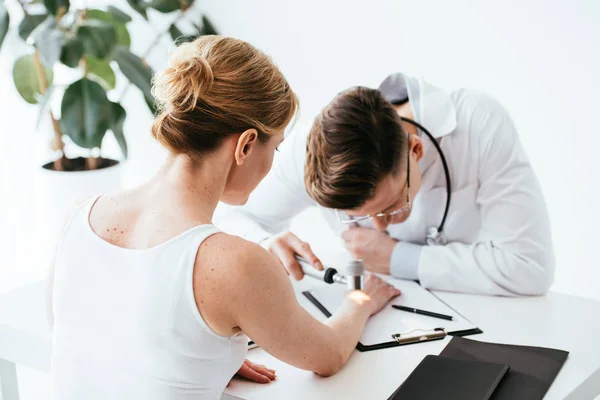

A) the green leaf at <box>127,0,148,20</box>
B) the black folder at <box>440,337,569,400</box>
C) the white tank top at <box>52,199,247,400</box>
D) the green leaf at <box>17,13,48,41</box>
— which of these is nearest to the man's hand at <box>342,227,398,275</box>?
the black folder at <box>440,337,569,400</box>

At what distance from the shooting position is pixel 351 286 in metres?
1.73

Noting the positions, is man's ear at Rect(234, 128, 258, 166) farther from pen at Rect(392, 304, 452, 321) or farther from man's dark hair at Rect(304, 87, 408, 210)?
pen at Rect(392, 304, 452, 321)

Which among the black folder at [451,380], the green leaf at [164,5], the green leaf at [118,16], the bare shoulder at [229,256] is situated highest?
the bare shoulder at [229,256]

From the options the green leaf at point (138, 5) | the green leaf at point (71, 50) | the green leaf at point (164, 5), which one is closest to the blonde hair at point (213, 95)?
the green leaf at point (71, 50)

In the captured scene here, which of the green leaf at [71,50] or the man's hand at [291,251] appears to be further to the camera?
the green leaf at [71,50]

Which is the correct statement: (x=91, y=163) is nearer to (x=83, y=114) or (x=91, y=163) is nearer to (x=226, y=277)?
(x=83, y=114)

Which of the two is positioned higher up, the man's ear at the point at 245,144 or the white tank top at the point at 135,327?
the man's ear at the point at 245,144

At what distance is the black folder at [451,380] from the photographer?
1.31 metres

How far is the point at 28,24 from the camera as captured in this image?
2861 millimetres

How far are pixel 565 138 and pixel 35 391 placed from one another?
2209 mm

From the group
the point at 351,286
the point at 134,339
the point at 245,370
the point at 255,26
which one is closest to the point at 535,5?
the point at 255,26

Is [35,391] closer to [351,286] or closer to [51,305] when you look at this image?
[51,305]

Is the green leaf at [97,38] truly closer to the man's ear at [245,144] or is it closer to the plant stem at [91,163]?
the plant stem at [91,163]

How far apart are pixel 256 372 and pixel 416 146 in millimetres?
748
